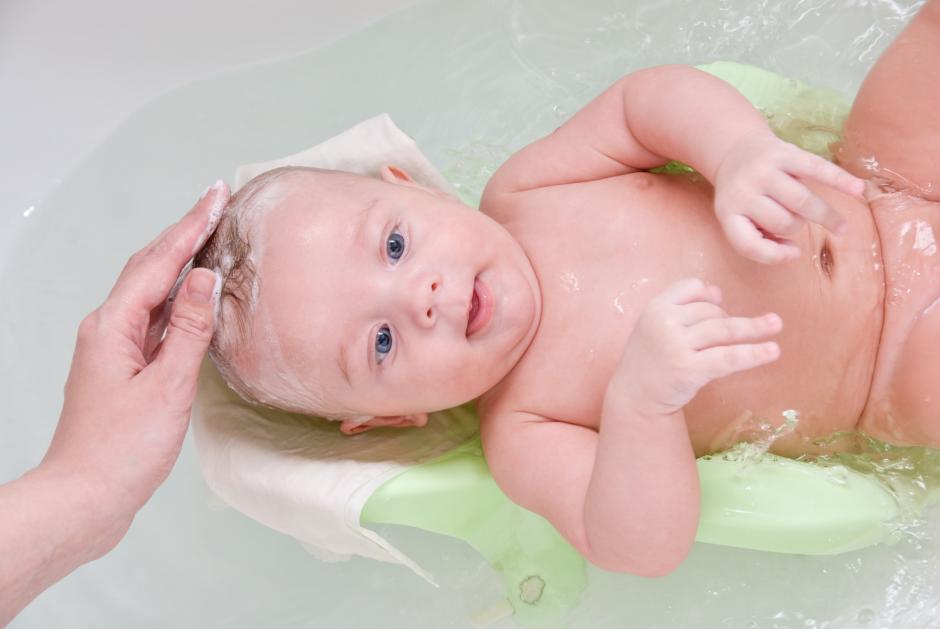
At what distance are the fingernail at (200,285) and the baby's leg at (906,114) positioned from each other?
0.82m

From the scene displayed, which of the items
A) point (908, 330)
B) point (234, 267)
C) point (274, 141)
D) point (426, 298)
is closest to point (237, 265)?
point (234, 267)

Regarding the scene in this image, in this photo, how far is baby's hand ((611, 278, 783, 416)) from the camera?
0.93 meters

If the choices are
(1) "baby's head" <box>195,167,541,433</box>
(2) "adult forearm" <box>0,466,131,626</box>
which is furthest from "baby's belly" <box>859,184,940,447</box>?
(2) "adult forearm" <box>0,466,131,626</box>

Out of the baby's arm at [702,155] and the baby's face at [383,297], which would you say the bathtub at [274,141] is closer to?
the baby's arm at [702,155]

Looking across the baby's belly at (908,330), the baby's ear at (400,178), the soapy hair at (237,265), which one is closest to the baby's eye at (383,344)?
the soapy hair at (237,265)

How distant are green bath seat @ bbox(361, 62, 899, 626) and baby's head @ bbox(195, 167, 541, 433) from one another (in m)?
0.14

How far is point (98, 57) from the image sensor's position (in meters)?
1.68

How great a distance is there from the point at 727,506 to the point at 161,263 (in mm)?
698

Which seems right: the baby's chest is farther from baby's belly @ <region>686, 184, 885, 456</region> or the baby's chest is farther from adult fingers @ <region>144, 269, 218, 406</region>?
adult fingers @ <region>144, 269, 218, 406</region>

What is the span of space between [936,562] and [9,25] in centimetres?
157

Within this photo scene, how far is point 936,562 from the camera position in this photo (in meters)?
1.31

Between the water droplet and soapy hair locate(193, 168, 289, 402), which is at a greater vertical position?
soapy hair locate(193, 168, 289, 402)

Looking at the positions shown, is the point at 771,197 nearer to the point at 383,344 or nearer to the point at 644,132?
the point at 644,132

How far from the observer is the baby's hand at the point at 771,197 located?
3.33 ft
